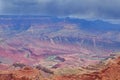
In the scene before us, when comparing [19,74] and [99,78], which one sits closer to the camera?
[99,78]

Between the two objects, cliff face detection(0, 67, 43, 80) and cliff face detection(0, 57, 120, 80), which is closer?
cliff face detection(0, 57, 120, 80)

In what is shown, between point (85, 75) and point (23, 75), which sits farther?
point (23, 75)

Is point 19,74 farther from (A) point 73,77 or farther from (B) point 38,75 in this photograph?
(A) point 73,77

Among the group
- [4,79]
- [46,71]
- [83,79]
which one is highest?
[83,79]

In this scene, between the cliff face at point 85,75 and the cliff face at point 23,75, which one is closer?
the cliff face at point 85,75

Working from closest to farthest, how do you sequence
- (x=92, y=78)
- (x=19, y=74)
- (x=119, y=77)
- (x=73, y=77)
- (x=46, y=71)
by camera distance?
(x=119, y=77)
(x=92, y=78)
(x=73, y=77)
(x=19, y=74)
(x=46, y=71)

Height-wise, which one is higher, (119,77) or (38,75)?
(119,77)

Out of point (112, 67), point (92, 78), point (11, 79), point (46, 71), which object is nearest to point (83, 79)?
point (92, 78)

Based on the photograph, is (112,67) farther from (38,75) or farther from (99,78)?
(38,75)

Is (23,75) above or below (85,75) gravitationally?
below

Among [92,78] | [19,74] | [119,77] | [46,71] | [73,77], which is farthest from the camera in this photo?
[46,71]
